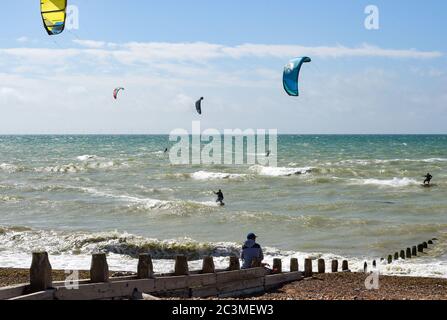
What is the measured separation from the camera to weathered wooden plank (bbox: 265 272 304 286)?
986 cm

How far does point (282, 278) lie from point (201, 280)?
262cm

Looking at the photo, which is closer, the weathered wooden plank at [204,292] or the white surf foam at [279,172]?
the weathered wooden plank at [204,292]

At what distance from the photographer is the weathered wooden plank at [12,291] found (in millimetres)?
5938

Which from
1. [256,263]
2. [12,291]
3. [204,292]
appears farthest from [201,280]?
[12,291]

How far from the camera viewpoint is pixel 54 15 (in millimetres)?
13531

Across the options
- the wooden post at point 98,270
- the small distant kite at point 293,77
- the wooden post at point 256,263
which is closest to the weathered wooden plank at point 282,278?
the wooden post at point 256,263

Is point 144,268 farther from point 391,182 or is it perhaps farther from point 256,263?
point 391,182

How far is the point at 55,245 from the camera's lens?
18516 millimetres

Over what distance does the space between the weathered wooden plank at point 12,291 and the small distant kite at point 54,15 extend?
8420mm

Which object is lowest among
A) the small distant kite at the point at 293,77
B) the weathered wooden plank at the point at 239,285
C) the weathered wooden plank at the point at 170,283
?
the weathered wooden plank at the point at 239,285

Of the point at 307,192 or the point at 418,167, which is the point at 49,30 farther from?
the point at 418,167

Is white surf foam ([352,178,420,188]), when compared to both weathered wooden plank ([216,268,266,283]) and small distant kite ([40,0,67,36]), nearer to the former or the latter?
small distant kite ([40,0,67,36])

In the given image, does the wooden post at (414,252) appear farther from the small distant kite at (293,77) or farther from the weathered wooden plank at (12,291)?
the weathered wooden plank at (12,291)
